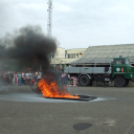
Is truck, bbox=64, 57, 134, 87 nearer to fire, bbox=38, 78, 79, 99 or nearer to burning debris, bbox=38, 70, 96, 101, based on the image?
burning debris, bbox=38, 70, 96, 101

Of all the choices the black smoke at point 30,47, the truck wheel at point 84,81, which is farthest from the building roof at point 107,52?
the black smoke at point 30,47

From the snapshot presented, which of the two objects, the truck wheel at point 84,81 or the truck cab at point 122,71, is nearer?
the truck cab at point 122,71

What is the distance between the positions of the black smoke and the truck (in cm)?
689

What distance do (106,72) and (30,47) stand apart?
8.07 metres

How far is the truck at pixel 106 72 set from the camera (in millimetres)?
15860

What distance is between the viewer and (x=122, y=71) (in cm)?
1586

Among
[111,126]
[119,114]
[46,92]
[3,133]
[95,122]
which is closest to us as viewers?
[3,133]

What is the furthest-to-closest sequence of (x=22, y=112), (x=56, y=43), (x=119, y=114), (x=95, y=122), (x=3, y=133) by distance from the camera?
(x=56, y=43) < (x=22, y=112) < (x=119, y=114) < (x=95, y=122) < (x=3, y=133)

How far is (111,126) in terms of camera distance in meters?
4.73

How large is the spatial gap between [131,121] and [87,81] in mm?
11853

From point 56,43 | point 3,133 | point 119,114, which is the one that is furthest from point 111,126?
point 56,43

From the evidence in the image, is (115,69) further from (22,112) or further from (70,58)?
(70,58)

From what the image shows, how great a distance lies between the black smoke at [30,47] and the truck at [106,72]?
6885mm

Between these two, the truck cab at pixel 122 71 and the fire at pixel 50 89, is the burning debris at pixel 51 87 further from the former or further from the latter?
the truck cab at pixel 122 71
